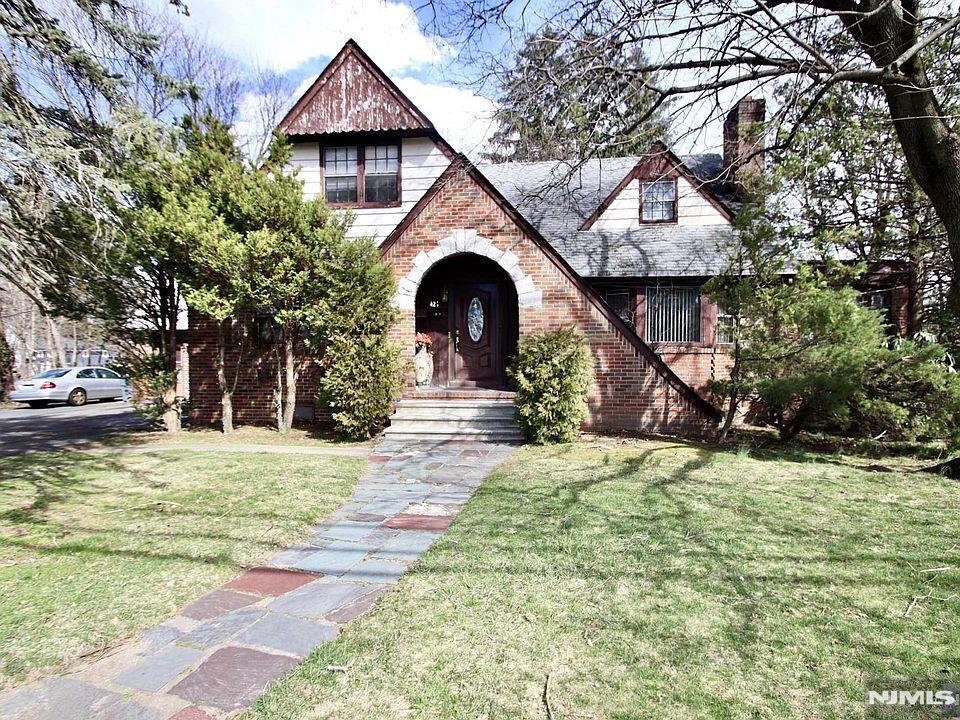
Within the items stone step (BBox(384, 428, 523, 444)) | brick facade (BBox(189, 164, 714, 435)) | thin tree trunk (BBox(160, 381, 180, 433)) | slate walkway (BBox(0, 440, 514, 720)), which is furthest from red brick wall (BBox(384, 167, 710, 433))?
slate walkway (BBox(0, 440, 514, 720))

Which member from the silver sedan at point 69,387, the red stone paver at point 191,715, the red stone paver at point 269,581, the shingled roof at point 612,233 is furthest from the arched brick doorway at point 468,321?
the silver sedan at point 69,387

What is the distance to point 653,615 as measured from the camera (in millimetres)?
3109

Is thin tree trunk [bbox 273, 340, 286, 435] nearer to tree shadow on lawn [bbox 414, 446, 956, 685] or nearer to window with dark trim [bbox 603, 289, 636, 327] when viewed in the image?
tree shadow on lawn [bbox 414, 446, 956, 685]

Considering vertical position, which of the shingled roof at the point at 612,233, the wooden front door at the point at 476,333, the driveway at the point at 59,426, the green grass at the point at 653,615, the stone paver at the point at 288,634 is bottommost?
the driveway at the point at 59,426

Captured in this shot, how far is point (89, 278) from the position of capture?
7.23 metres

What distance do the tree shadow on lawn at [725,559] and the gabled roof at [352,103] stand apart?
9.33 m

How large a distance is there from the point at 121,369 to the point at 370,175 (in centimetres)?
646

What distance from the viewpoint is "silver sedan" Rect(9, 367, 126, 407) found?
18750 mm

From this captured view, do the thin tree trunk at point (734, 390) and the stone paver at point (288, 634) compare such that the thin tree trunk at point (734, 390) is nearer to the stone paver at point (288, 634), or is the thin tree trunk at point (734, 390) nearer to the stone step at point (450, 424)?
the stone step at point (450, 424)

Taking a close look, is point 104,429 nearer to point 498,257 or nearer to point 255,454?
point 255,454

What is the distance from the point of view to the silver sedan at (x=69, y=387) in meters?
18.8

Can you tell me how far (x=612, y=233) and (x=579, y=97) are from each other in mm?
6602

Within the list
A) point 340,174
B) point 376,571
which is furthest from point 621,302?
point 376,571

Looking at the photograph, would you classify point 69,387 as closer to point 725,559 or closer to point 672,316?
point 672,316
